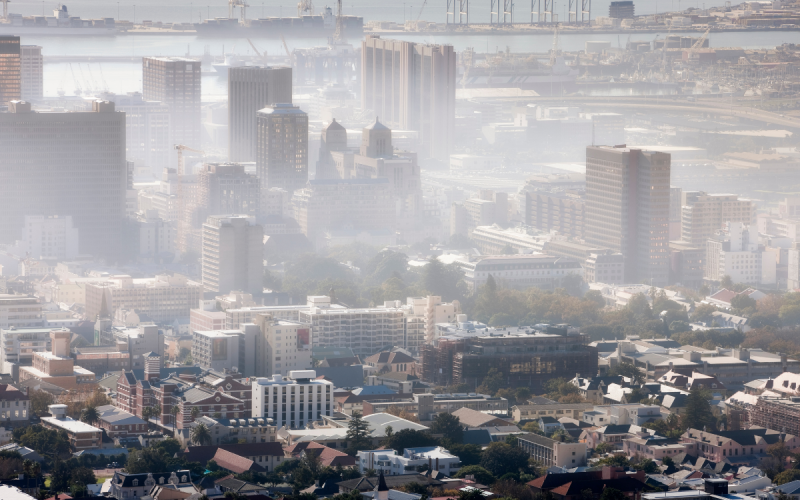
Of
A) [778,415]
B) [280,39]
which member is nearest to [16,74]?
[778,415]

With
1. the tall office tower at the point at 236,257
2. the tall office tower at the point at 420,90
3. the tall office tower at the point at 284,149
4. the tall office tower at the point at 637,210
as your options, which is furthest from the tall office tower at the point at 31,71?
the tall office tower at the point at 236,257

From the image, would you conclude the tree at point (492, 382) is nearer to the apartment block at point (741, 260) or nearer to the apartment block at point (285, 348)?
the apartment block at point (285, 348)

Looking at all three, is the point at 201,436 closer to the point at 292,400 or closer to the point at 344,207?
the point at 292,400

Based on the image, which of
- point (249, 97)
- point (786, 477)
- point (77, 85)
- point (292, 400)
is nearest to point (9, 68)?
point (249, 97)

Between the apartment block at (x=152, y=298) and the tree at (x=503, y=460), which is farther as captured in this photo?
the apartment block at (x=152, y=298)

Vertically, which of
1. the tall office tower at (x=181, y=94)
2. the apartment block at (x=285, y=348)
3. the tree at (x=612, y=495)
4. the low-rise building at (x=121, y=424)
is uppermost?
the tall office tower at (x=181, y=94)

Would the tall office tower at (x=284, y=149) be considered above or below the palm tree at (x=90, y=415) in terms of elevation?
above

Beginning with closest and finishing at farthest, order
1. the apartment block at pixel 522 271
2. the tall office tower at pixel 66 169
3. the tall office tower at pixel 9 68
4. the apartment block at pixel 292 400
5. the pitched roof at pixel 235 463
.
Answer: the pitched roof at pixel 235 463, the apartment block at pixel 292 400, the apartment block at pixel 522 271, the tall office tower at pixel 66 169, the tall office tower at pixel 9 68

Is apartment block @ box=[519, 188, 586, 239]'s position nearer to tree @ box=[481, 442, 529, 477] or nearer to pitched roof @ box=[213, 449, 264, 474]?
tree @ box=[481, 442, 529, 477]
